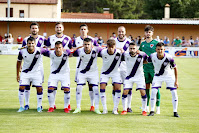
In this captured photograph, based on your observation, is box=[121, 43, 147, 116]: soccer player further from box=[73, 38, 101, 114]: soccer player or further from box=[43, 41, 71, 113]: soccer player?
box=[43, 41, 71, 113]: soccer player

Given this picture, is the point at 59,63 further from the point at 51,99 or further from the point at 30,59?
the point at 51,99

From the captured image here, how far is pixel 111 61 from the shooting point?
1023 cm

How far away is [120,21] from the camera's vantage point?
47.6 metres

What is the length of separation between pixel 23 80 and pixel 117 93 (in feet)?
Answer: 7.95

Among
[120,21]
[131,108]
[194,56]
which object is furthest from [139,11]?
[131,108]

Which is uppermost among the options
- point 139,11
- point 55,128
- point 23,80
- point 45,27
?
point 139,11

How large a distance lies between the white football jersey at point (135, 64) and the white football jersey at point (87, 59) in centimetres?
84

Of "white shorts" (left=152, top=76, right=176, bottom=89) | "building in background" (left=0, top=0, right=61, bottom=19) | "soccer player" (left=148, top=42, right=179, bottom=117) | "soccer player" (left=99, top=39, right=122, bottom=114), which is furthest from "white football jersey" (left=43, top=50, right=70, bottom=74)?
"building in background" (left=0, top=0, right=61, bottom=19)

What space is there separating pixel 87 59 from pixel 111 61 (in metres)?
0.62

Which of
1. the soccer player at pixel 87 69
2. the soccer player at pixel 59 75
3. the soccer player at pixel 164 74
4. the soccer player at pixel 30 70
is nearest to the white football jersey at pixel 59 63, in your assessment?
the soccer player at pixel 59 75

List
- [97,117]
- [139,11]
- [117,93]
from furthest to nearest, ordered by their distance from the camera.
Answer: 1. [139,11]
2. [117,93]
3. [97,117]

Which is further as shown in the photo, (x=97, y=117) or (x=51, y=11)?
(x=51, y=11)

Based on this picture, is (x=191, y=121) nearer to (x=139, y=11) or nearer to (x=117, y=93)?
(x=117, y=93)

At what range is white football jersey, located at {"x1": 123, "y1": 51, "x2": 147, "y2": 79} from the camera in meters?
10.1
